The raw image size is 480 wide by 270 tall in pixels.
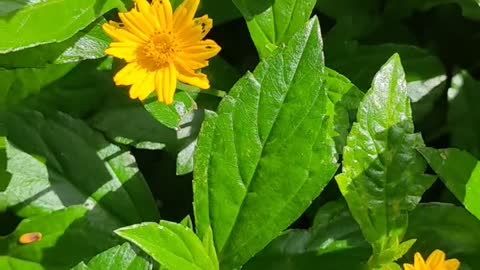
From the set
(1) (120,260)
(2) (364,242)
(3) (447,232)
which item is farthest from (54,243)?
(3) (447,232)

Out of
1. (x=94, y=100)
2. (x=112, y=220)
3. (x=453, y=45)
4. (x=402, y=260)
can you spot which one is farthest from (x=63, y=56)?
(x=453, y=45)

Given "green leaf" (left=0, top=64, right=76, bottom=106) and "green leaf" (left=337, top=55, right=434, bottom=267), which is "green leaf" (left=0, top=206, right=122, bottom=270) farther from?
"green leaf" (left=337, top=55, right=434, bottom=267)

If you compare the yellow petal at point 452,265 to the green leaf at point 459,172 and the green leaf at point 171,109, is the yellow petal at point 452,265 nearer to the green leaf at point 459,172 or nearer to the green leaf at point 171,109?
the green leaf at point 459,172

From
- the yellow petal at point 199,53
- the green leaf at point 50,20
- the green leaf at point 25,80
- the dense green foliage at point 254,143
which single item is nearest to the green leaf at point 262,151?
the dense green foliage at point 254,143

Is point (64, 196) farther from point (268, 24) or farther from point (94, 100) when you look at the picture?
point (268, 24)

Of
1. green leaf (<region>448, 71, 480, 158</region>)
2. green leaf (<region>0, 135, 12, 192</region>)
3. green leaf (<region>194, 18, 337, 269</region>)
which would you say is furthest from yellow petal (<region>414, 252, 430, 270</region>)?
green leaf (<region>0, 135, 12, 192</region>)

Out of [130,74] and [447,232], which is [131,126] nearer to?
[130,74]
